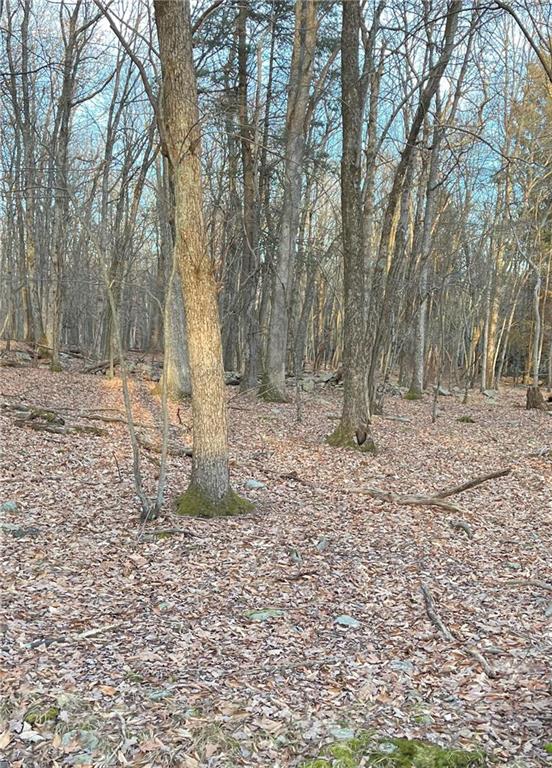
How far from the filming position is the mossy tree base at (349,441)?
9.48 m

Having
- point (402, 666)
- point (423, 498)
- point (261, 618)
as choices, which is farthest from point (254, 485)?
point (402, 666)

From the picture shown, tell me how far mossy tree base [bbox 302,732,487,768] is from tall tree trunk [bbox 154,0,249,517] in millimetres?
3342

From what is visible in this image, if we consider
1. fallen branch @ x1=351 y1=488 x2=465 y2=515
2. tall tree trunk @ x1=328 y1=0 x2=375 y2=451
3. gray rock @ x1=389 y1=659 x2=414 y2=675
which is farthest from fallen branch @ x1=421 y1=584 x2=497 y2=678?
tall tree trunk @ x1=328 y1=0 x2=375 y2=451

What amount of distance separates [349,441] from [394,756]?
702 cm

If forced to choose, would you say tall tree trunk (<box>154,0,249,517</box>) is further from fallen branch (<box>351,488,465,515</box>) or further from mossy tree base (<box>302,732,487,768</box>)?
mossy tree base (<box>302,732,487,768</box>)

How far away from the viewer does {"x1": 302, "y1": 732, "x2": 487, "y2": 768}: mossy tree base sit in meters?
2.57

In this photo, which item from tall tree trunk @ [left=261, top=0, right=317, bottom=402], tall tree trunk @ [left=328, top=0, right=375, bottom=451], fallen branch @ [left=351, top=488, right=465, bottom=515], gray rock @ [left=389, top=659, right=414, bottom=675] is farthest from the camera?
tall tree trunk @ [left=261, top=0, right=317, bottom=402]

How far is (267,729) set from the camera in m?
2.86

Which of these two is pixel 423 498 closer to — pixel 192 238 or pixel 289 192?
pixel 192 238

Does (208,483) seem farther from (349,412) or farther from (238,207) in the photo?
(238,207)

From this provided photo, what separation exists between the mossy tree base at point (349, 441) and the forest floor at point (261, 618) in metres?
1.31

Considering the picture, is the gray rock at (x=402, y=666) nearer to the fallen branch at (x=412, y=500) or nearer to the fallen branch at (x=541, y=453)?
the fallen branch at (x=412, y=500)

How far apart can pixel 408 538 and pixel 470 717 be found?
9.35 ft

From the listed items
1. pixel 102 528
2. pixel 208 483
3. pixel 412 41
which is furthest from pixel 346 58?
pixel 102 528
